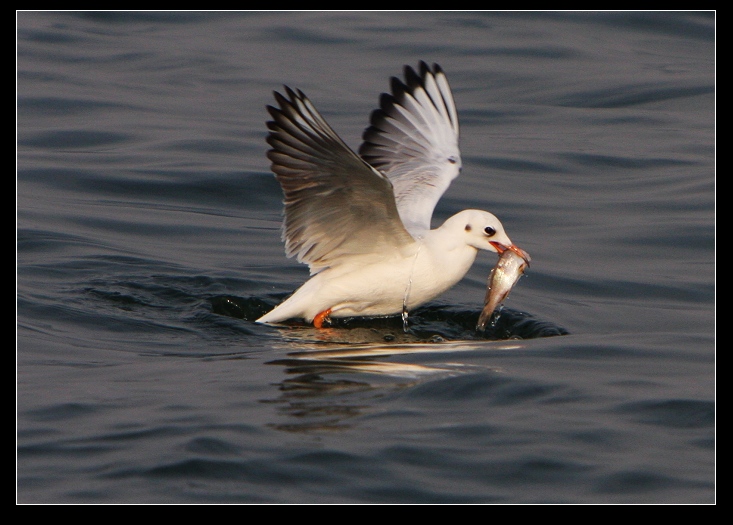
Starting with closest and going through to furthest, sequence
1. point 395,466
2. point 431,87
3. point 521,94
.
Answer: point 395,466 → point 431,87 → point 521,94

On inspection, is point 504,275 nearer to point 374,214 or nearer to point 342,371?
point 374,214

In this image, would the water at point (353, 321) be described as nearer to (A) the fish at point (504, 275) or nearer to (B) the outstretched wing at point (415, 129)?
(A) the fish at point (504, 275)

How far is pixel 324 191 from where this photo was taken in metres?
8.13

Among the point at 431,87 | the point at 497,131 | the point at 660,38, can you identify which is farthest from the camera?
the point at 660,38

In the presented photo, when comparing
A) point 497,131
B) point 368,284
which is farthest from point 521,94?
point 368,284

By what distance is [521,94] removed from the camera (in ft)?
60.1

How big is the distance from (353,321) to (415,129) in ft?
7.50

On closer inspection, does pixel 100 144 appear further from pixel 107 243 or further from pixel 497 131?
pixel 497 131

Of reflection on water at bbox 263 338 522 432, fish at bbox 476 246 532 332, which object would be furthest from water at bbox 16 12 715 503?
fish at bbox 476 246 532 332

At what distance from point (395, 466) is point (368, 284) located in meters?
3.33

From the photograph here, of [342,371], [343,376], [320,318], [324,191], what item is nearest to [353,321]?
[320,318]

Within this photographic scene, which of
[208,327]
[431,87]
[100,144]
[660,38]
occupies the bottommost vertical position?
[208,327]

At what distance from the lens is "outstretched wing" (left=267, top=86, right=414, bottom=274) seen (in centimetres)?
775

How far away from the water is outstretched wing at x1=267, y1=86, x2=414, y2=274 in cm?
79
